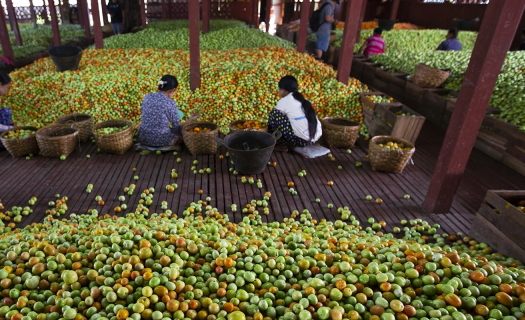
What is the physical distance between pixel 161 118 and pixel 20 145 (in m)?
2.35

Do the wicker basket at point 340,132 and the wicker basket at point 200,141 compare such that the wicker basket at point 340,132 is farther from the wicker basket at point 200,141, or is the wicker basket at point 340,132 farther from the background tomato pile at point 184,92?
the wicker basket at point 200,141

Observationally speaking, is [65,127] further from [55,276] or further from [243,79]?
[55,276]

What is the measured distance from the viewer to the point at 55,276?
7.88ft

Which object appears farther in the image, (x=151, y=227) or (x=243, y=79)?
(x=243, y=79)

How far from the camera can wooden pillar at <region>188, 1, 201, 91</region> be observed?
6752 millimetres

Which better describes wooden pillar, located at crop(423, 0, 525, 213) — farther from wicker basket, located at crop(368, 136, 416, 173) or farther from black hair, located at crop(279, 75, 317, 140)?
black hair, located at crop(279, 75, 317, 140)

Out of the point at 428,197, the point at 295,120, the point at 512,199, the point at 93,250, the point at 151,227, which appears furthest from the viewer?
the point at 295,120

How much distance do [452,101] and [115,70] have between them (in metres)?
7.84

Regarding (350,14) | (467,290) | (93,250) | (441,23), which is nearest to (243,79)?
(350,14)

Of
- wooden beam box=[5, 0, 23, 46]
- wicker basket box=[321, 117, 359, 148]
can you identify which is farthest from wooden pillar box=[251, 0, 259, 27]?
wicker basket box=[321, 117, 359, 148]

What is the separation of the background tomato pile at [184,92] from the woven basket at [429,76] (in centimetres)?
154

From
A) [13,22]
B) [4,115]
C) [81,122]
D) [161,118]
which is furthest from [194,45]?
[13,22]

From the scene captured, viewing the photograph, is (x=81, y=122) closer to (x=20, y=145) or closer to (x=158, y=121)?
(x=20, y=145)

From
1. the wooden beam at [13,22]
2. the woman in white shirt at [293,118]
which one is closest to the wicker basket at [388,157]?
the woman in white shirt at [293,118]
